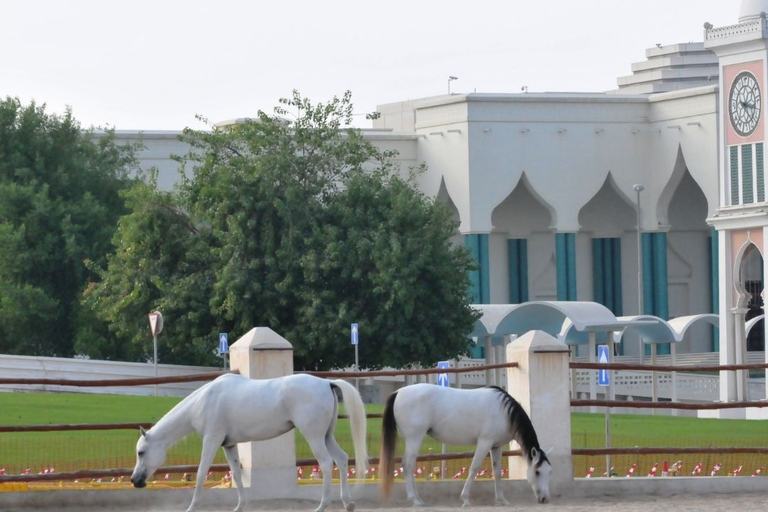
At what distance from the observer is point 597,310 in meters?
56.6

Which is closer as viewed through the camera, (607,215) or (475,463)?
(475,463)

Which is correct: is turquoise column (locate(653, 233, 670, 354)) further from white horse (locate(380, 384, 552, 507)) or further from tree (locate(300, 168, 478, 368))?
white horse (locate(380, 384, 552, 507))

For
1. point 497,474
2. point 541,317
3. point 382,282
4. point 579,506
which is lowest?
point 579,506

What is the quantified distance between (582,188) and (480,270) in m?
5.62

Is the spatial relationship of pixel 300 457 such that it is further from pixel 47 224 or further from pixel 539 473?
pixel 47 224

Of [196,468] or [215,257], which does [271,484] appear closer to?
[196,468]

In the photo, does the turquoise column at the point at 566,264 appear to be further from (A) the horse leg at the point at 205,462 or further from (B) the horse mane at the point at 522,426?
(A) the horse leg at the point at 205,462

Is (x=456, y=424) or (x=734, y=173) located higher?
(x=734, y=173)

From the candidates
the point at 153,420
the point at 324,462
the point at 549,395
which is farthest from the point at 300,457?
the point at 324,462

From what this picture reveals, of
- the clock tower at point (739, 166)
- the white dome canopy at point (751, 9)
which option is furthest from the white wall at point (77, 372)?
the white dome canopy at point (751, 9)

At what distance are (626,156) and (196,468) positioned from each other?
6107 centimetres

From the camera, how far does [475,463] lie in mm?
17891

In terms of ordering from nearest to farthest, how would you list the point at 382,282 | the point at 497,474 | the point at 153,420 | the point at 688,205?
the point at 497,474 < the point at 153,420 < the point at 382,282 < the point at 688,205

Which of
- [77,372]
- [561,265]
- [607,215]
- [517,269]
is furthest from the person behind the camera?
[607,215]
